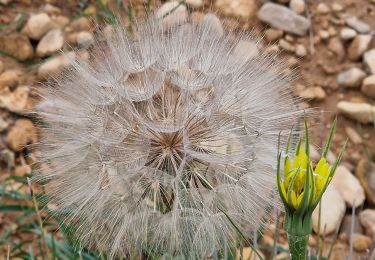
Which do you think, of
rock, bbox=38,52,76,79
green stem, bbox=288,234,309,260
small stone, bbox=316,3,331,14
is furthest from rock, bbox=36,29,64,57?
green stem, bbox=288,234,309,260

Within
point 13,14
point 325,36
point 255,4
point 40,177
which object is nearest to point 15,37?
point 13,14

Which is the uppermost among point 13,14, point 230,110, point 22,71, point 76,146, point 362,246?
point 13,14

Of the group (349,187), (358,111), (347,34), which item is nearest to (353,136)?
(358,111)

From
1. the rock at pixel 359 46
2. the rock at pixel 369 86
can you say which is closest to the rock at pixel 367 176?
the rock at pixel 369 86

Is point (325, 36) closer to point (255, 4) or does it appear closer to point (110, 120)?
point (255, 4)

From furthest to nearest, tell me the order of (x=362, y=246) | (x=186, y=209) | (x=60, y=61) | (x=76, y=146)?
1. (x=60, y=61)
2. (x=362, y=246)
3. (x=76, y=146)
4. (x=186, y=209)

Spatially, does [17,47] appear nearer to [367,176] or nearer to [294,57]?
[294,57]
